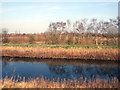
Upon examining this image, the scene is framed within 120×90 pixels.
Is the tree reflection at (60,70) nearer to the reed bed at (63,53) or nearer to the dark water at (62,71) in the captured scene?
the dark water at (62,71)

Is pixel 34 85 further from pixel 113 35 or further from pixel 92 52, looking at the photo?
pixel 113 35

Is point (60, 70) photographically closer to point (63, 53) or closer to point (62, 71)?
point (62, 71)

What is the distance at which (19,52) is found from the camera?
18188 mm

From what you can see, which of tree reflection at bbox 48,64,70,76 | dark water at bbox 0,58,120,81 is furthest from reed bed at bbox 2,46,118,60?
tree reflection at bbox 48,64,70,76

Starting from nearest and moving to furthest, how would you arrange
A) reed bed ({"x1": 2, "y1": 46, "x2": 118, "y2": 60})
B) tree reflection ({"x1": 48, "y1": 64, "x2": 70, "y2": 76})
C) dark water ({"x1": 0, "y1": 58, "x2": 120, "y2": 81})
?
dark water ({"x1": 0, "y1": 58, "x2": 120, "y2": 81}), tree reflection ({"x1": 48, "y1": 64, "x2": 70, "y2": 76}), reed bed ({"x1": 2, "y1": 46, "x2": 118, "y2": 60})

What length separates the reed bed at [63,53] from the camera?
16.4m

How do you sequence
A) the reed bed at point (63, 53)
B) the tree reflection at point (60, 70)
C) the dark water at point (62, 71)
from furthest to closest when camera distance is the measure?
the reed bed at point (63, 53)
the tree reflection at point (60, 70)
the dark water at point (62, 71)

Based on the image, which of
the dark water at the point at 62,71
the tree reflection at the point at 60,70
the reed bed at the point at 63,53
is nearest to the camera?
the dark water at the point at 62,71

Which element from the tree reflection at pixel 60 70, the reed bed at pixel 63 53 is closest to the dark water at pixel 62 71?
the tree reflection at pixel 60 70

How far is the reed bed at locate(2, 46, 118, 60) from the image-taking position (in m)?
16.4

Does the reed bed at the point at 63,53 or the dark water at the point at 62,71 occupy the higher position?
the reed bed at the point at 63,53

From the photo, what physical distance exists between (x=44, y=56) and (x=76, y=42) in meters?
12.0

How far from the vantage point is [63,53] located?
17.2 m

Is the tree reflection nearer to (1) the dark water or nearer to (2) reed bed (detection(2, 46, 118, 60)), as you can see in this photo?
(1) the dark water
